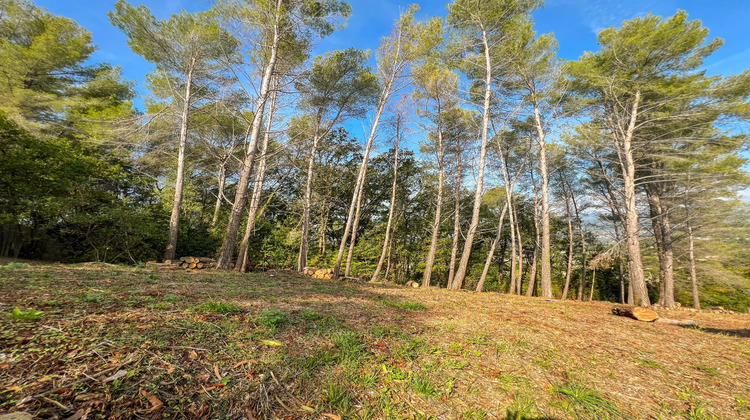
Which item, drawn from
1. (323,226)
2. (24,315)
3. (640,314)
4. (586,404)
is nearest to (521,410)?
(586,404)

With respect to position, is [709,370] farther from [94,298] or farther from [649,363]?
[94,298]

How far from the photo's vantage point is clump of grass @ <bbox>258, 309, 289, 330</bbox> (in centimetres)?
262

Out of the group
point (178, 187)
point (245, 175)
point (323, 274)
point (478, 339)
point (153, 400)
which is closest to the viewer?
point (153, 400)

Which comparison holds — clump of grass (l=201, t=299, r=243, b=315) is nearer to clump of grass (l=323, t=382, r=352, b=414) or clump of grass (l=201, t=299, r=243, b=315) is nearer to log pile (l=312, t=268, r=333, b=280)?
clump of grass (l=323, t=382, r=352, b=414)

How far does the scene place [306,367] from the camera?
201cm

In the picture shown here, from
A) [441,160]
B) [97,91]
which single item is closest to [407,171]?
[441,160]

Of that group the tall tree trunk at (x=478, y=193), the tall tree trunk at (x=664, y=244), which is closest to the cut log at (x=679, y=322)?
the tall tree trunk at (x=478, y=193)

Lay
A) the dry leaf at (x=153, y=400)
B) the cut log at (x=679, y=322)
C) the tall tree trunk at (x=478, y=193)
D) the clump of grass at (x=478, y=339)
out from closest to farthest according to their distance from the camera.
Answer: the dry leaf at (x=153, y=400)
the clump of grass at (x=478, y=339)
the cut log at (x=679, y=322)
the tall tree trunk at (x=478, y=193)

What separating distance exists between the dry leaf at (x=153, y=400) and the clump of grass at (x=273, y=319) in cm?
116

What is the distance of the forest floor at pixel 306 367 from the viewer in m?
1.43

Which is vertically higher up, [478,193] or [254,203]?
[478,193]

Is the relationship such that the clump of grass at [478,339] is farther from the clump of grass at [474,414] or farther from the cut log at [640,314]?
the cut log at [640,314]

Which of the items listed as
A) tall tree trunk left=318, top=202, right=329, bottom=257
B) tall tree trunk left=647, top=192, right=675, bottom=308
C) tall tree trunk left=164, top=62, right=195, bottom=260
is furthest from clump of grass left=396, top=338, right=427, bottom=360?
tall tree trunk left=647, top=192, right=675, bottom=308

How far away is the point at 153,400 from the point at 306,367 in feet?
3.08
